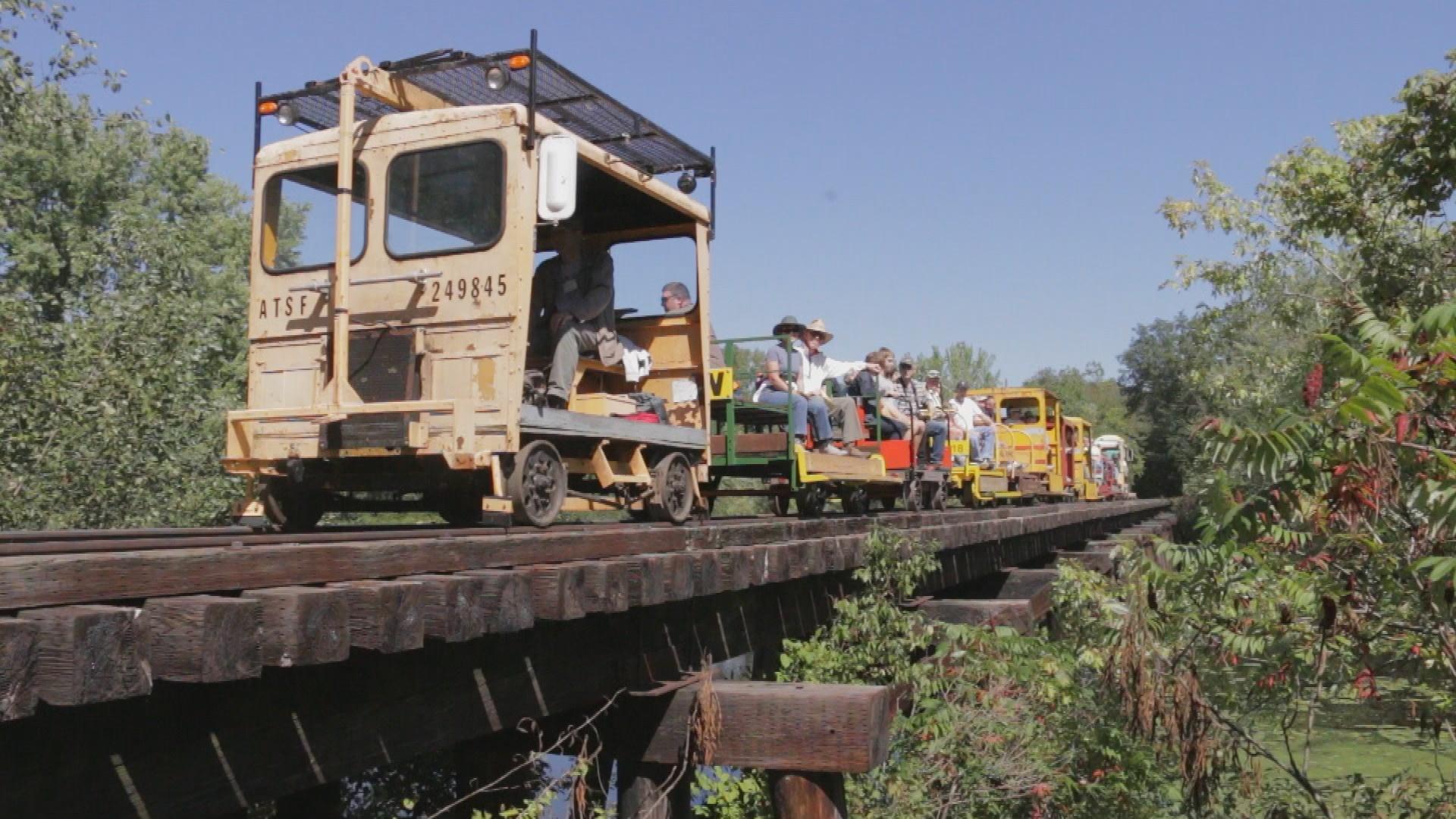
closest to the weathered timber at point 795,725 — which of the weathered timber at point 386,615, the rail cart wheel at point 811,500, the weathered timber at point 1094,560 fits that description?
the weathered timber at point 386,615

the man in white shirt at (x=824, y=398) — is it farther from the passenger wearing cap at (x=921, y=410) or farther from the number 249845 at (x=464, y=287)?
the number 249845 at (x=464, y=287)

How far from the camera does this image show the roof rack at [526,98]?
6.83m

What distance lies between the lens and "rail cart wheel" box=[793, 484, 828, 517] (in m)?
11.5

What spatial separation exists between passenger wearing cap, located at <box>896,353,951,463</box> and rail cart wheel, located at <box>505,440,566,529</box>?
292 inches

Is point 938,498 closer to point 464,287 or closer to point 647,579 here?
point 464,287

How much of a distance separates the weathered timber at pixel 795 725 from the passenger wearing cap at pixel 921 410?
8207 mm

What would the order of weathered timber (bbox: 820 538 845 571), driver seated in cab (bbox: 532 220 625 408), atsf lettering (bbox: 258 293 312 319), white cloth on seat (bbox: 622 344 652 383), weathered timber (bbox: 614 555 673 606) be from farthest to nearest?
white cloth on seat (bbox: 622 344 652 383) < driver seated in cab (bbox: 532 220 625 408) < weathered timber (bbox: 820 538 845 571) < atsf lettering (bbox: 258 293 312 319) < weathered timber (bbox: 614 555 673 606)

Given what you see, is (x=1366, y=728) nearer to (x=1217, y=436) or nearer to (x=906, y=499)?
(x=906, y=499)

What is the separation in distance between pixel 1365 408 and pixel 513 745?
15.2ft

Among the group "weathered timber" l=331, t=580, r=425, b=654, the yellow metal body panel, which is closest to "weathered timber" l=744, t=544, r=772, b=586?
"weathered timber" l=331, t=580, r=425, b=654

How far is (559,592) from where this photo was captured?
177 inches

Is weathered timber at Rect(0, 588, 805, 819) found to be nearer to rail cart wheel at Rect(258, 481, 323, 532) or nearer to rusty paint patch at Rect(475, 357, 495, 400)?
rusty paint patch at Rect(475, 357, 495, 400)

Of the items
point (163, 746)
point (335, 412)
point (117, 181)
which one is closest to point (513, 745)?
point (335, 412)

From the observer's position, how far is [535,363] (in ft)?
26.5
